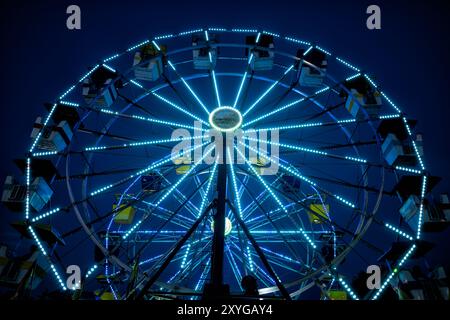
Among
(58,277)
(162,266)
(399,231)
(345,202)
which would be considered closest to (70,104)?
(58,277)

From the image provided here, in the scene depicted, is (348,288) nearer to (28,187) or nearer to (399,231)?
(399,231)

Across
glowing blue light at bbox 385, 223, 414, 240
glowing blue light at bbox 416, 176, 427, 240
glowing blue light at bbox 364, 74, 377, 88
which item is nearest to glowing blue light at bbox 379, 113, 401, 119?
glowing blue light at bbox 364, 74, 377, 88

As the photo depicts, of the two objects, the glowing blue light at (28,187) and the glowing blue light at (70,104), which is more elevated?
the glowing blue light at (70,104)

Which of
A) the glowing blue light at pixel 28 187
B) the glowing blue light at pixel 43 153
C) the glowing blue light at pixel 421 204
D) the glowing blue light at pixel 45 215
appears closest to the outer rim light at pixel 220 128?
the glowing blue light at pixel 43 153

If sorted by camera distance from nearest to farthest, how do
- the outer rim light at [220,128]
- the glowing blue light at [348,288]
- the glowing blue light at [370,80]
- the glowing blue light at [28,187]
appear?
1. the glowing blue light at [348,288]
2. the glowing blue light at [28,187]
3. the outer rim light at [220,128]
4. the glowing blue light at [370,80]

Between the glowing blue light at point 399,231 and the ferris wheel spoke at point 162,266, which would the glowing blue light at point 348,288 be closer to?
the glowing blue light at point 399,231

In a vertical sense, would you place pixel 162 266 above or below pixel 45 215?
below

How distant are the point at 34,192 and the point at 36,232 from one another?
880 millimetres

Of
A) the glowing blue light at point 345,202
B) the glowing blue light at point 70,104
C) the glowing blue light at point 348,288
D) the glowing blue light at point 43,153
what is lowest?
the glowing blue light at point 348,288

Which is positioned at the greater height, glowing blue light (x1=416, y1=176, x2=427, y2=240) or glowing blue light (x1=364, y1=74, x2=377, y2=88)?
glowing blue light (x1=364, y1=74, x2=377, y2=88)

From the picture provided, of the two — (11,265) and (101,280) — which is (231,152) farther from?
(101,280)

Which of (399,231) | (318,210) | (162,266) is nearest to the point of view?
(162,266)

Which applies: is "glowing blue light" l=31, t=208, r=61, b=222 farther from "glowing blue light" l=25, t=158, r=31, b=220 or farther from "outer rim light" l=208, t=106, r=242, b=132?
"outer rim light" l=208, t=106, r=242, b=132

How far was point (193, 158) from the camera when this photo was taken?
9.04 m
